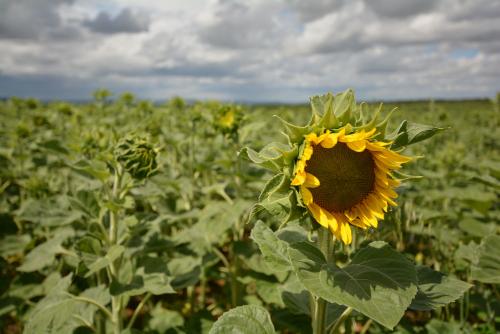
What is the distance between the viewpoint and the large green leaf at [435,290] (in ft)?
5.35

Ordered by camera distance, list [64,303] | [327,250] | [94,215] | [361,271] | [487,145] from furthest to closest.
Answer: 1. [487,145]
2. [94,215]
3. [64,303]
4. [327,250]
5. [361,271]

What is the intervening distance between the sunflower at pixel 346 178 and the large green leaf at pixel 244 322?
1.62 ft

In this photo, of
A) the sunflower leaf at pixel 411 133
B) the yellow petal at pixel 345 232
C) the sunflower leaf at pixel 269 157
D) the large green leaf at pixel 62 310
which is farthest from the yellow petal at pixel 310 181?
the large green leaf at pixel 62 310

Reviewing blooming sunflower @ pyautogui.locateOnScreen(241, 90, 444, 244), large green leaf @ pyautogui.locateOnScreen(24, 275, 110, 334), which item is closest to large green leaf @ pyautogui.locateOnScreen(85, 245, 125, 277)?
large green leaf @ pyautogui.locateOnScreen(24, 275, 110, 334)

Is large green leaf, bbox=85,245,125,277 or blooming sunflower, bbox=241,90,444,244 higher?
blooming sunflower, bbox=241,90,444,244

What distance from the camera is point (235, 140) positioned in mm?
4039

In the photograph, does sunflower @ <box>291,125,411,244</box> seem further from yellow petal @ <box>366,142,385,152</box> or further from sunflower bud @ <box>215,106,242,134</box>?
sunflower bud @ <box>215,106,242,134</box>

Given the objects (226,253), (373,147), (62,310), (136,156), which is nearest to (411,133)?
(373,147)

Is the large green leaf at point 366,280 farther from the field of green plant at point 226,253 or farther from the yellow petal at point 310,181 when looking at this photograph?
the yellow petal at point 310,181

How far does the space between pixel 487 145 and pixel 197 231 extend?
14.0 meters

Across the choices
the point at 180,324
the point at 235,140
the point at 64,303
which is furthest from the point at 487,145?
the point at 64,303

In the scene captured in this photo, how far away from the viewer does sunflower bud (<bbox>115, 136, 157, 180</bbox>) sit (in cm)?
236

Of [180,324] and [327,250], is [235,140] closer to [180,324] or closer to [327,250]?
[180,324]

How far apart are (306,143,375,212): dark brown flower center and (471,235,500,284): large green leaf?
1012 mm
